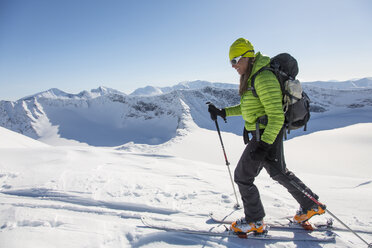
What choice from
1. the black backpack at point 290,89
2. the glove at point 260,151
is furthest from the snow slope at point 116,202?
the black backpack at point 290,89

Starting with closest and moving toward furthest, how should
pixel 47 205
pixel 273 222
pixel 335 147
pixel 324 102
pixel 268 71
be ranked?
pixel 268 71, pixel 273 222, pixel 47 205, pixel 335 147, pixel 324 102

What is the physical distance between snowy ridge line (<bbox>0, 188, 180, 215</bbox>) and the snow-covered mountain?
36495 millimetres

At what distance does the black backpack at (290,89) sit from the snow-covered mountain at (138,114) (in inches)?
1495

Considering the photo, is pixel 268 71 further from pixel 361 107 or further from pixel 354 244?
pixel 361 107

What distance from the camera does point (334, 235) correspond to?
263cm

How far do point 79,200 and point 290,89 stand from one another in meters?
3.58

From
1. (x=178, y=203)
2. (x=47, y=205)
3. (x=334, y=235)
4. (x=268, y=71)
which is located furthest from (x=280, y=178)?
(x=47, y=205)

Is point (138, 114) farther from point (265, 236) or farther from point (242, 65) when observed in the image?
point (265, 236)

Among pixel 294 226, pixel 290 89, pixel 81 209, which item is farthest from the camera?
pixel 81 209

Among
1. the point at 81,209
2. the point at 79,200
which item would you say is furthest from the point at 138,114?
the point at 81,209

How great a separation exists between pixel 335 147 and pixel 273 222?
26.0m

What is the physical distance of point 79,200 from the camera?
3461 millimetres

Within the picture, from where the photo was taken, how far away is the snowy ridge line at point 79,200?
3.33m

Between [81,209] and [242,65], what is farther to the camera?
[81,209]
